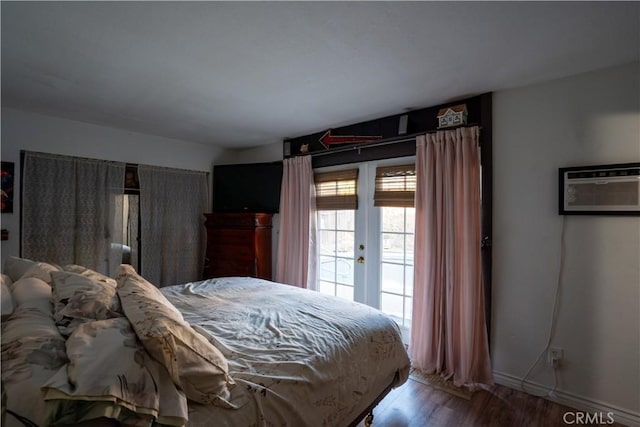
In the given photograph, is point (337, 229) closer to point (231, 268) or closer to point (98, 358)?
point (231, 268)

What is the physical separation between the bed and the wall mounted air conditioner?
154cm

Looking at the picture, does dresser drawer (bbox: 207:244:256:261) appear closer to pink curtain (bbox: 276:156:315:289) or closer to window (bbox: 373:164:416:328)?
pink curtain (bbox: 276:156:315:289)

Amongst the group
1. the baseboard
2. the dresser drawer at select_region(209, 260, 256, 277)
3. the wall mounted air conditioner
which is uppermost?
the wall mounted air conditioner

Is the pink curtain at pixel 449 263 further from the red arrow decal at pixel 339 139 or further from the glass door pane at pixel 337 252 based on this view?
the glass door pane at pixel 337 252

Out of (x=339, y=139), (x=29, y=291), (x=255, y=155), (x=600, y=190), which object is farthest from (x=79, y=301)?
(x=255, y=155)

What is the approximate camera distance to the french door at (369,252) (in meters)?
2.91

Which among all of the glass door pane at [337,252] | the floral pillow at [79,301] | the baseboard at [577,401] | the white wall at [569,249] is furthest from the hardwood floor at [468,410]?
the floral pillow at [79,301]

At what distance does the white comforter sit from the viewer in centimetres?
112

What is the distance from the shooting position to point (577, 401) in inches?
79.3

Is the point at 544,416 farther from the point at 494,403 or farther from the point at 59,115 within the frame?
the point at 59,115

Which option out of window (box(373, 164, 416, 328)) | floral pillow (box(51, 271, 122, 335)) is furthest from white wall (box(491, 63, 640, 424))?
floral pillow (box(51, 271, 122, 335))

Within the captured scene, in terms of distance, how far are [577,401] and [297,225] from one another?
2.85 metres

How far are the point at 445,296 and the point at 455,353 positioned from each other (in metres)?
0.46

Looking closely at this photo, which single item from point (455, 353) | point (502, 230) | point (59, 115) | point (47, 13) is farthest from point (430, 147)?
point (59, 115)
